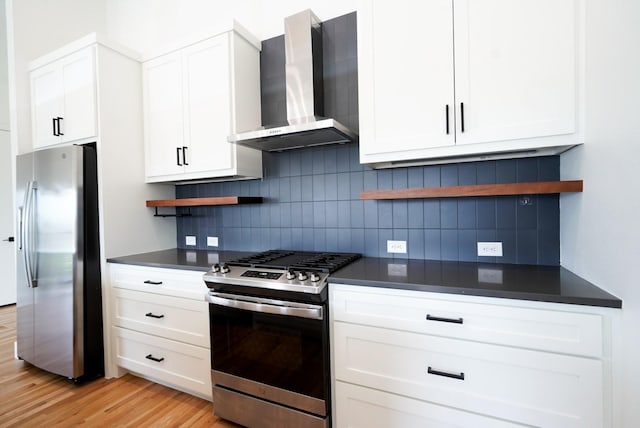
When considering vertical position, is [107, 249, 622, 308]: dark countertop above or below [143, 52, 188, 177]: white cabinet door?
below

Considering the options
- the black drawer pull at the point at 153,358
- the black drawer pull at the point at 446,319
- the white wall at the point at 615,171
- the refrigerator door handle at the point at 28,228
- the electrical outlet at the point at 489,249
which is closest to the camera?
the white wall at the point at 615,171

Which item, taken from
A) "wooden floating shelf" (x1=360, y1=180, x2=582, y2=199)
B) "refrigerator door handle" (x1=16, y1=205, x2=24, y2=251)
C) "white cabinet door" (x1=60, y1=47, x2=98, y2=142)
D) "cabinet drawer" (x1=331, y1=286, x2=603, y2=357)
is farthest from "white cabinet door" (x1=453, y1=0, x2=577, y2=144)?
"refrigerator door handle" (x1=16, y1=205, x2=24, y2=251)

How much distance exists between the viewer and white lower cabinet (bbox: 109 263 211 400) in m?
1.83

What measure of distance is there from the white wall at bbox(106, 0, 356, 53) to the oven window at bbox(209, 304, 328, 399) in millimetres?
1962

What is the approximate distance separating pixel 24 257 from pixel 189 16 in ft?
8.04

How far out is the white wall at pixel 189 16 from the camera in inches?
87.3

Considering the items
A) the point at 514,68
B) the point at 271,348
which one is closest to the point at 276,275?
the point at 271,348

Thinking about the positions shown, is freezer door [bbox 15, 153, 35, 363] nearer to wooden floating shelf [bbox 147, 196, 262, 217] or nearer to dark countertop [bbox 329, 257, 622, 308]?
wooden floating shelf [bbox 147, 196, 262, 217]

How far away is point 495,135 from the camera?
4.50ft

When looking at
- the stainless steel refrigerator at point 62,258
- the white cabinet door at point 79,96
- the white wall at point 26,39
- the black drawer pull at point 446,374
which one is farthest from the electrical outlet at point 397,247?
the white wall at point 26,39

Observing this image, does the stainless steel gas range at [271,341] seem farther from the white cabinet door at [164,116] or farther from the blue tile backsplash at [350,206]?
the white cabinet door at [164,116]

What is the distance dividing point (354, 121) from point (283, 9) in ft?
3.67

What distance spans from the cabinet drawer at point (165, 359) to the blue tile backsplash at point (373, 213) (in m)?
0.82

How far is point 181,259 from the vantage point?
211 centimetres
